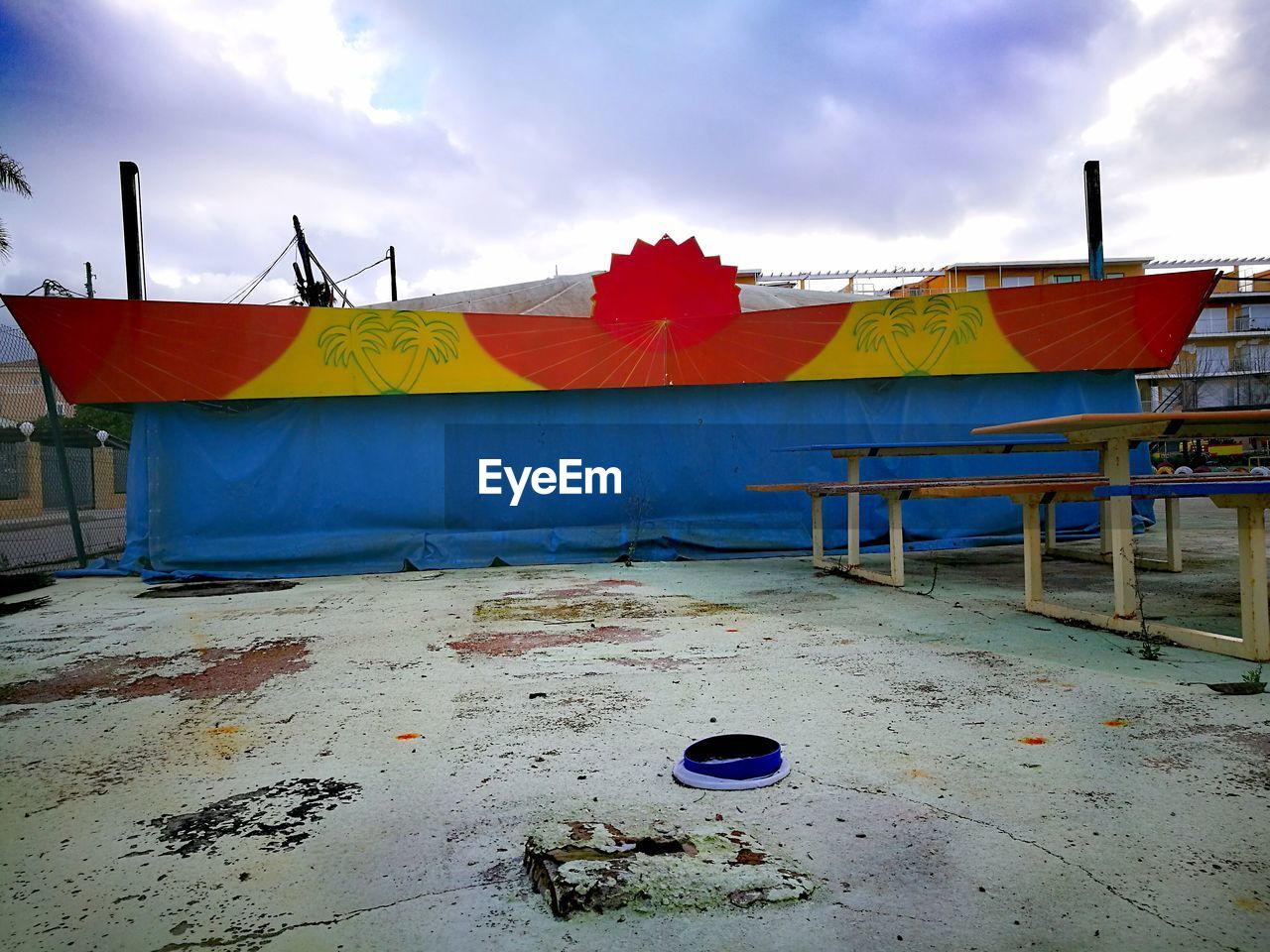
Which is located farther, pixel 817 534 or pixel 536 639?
pixel 817 534

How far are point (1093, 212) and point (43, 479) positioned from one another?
17.0 metres

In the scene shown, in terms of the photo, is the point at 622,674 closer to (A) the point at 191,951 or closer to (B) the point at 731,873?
(B) the point at 731,873

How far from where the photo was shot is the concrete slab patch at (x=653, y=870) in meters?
1.70

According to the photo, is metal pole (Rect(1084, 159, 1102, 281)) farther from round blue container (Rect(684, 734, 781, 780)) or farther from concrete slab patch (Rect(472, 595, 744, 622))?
round blue container (Rect(684, 734, 781, 780))

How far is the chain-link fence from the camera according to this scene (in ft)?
27.7

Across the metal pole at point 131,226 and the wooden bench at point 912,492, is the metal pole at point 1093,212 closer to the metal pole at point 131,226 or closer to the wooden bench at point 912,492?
the wooden bench at point 912,492

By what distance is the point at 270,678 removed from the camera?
12.4 ft

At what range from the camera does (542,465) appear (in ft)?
27.3

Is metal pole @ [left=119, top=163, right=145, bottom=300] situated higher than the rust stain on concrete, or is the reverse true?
metal pole @ [left=119, top=163, right=145, bottom=300]

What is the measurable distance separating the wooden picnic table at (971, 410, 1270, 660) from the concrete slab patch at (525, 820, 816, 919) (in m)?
2.60

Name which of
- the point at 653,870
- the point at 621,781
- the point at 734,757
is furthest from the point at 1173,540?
the point at 653,870

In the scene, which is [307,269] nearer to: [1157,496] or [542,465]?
[542,465]

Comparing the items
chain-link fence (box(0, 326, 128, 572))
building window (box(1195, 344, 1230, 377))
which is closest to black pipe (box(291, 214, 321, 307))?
chain-link fence (box(0, 326, 128, 572))

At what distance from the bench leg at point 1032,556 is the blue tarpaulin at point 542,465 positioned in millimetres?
3531
